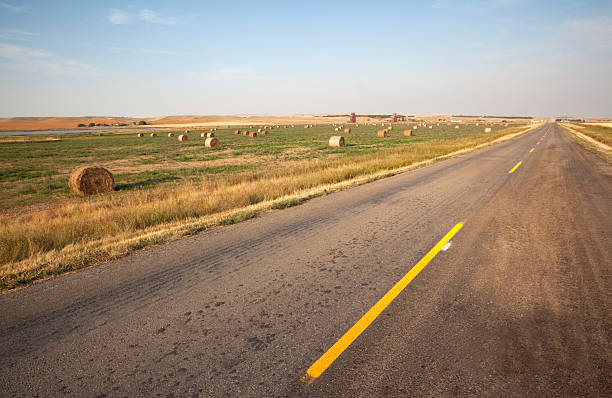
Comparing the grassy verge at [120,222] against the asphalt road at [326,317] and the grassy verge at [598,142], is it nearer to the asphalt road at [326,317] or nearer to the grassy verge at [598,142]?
the asphalt road at [326,317]

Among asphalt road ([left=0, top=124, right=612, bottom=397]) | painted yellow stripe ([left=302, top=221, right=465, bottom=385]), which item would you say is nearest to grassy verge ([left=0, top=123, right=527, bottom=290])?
asphalt road ([left=0, top=124, right=612, bottom=397])

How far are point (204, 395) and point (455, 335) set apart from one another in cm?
247

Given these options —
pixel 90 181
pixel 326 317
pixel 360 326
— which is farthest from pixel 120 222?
pixel 90 181

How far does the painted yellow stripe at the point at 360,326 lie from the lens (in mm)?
2785

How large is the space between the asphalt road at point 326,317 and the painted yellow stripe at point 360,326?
0.05m

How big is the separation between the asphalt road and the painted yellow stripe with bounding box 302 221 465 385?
51mm

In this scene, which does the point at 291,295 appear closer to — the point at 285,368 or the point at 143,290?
the point at 285,368

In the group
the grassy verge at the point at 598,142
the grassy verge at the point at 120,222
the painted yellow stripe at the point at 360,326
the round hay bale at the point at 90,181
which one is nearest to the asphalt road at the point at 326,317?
the painted yellow stripe at the point at 360,326

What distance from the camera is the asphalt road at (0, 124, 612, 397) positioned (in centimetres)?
269

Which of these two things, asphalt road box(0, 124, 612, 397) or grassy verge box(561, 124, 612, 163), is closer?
asphalt road box(0, 124, 612, 397)

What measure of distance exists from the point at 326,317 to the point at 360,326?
404 millimetres

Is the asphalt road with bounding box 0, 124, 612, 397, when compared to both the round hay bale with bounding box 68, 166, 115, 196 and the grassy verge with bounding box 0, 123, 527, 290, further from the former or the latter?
the round hay bale with bounding box 68, 166, 115, 196

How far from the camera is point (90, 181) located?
12.9 meters

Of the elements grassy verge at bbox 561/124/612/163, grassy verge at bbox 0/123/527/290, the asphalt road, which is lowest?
the asphalt road
